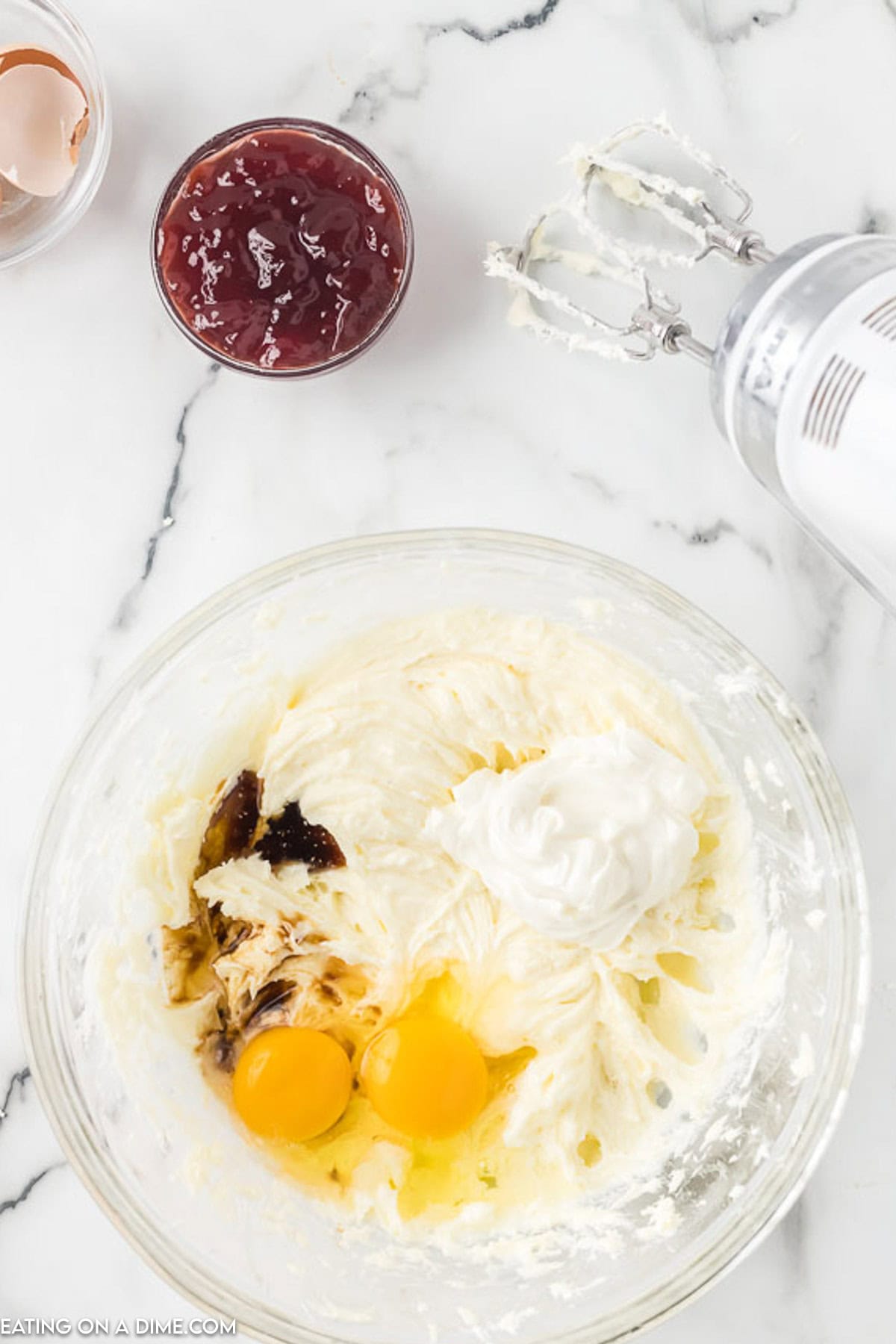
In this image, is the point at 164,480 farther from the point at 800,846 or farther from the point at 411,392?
the point at 800,846

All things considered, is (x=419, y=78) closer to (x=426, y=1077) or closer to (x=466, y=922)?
(x=466, y=922)

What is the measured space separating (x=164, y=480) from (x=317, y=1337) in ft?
4.25

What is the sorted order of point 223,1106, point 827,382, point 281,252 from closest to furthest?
point 827,382 → point 281,252 → point 223,1106

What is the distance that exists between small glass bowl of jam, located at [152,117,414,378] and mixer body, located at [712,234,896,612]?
1.75ft

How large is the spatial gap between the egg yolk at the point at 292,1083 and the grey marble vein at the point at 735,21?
167 centimetres

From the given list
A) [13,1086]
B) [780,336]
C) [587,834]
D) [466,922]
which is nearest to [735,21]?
[780,336]

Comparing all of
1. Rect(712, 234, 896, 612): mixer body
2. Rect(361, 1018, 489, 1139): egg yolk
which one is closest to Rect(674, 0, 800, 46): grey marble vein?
Rect(712, 234, 896, 612): mixer body

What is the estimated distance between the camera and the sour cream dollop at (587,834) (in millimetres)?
1956

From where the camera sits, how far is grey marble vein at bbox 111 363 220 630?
6.92ft

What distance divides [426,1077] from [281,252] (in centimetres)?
122

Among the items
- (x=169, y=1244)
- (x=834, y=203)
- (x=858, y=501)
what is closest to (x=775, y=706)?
(x=858, y=501)

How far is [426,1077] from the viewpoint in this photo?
196 cm

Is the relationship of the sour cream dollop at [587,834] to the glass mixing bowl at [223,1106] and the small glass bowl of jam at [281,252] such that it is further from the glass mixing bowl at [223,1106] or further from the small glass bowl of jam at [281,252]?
the small glass bowl of jam at [281,252]

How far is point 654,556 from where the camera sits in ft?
6.93
